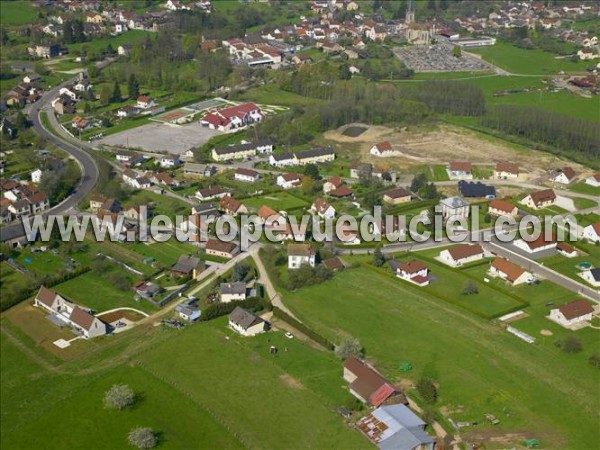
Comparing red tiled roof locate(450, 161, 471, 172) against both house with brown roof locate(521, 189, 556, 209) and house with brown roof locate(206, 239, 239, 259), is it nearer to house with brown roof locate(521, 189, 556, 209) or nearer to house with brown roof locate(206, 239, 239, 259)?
Result: house with brown roof locate(521, 189, 556, 209)

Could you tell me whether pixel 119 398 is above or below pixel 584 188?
above

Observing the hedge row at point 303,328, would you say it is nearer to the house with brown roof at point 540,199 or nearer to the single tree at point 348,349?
the single tree at point 348,349

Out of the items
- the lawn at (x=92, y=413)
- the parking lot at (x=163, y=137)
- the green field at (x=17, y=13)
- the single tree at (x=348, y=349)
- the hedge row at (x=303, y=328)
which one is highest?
the green field at (x=17, y=13)

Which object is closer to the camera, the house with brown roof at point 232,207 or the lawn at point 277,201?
the house with brown roof at point 232,207

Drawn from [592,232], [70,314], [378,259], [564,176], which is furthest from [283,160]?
[70,314]

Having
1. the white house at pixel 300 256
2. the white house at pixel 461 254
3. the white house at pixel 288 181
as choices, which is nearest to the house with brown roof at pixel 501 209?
the white house at pixel 461 254

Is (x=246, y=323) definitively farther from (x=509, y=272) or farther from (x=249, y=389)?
(x=509, y=272)

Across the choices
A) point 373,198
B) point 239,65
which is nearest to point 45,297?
point 373,198

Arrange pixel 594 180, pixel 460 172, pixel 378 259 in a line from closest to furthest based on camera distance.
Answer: pixel 378 259 < pixel 594 180 < pixel 460 172

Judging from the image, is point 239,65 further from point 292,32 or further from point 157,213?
point 157,213
